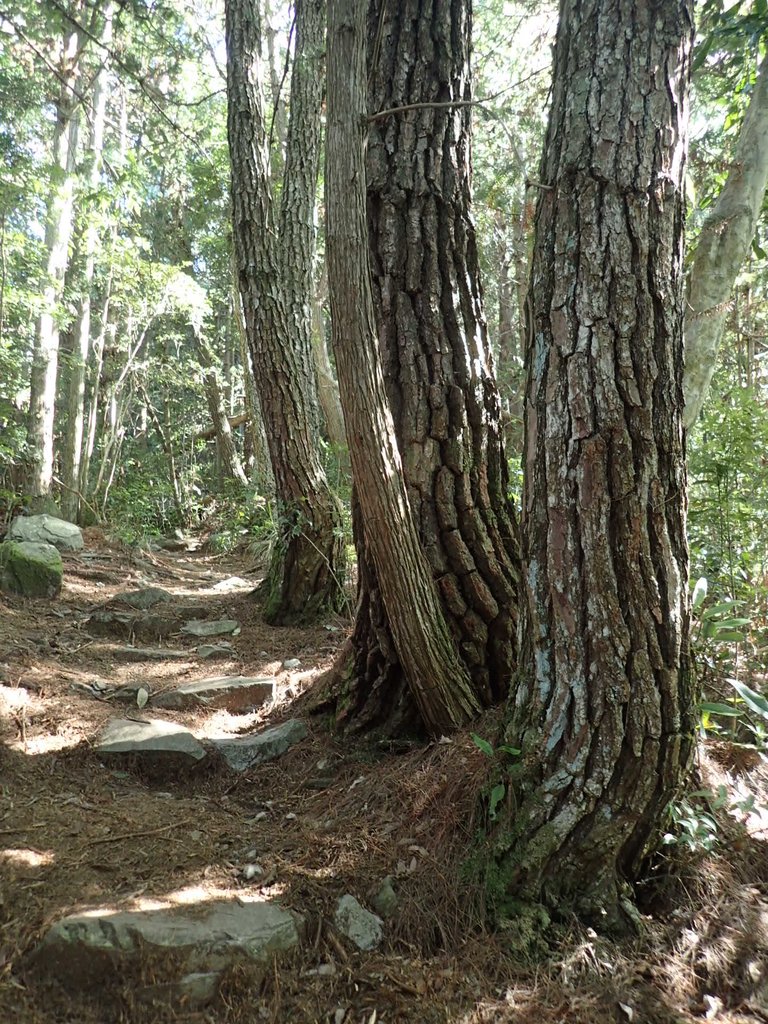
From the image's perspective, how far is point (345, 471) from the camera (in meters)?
8.59

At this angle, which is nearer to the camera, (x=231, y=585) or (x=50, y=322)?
(x=231, y=585)

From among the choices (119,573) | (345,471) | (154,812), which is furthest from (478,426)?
(119,573)

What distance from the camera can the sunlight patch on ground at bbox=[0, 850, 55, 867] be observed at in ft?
7.73

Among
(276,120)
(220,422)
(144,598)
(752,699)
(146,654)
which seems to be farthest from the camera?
(220,422)

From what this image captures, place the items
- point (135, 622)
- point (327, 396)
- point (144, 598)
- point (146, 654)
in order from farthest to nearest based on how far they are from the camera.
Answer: point (327, 396) → point (144, 598) → point (135, 622) → point (146, 654)

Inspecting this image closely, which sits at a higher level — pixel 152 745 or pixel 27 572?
pixel 27 572

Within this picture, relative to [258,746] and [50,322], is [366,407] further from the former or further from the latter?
[50,322]

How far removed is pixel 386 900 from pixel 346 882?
7.0 inches

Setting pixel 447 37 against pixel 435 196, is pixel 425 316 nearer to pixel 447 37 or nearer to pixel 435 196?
pixel 435 196

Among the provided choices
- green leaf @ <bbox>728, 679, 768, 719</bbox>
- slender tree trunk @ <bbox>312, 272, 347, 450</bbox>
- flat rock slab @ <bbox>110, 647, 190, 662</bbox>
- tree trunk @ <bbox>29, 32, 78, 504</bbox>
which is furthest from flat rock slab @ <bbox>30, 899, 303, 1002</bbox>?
slender tree trunk @ <bbox>312, 272, 347, 450</bbox>

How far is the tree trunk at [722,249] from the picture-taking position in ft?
13.8

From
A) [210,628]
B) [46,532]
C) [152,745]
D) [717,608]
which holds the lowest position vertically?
[152,745]

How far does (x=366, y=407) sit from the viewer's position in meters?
2.67

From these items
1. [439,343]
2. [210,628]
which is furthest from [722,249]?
[210,628]
